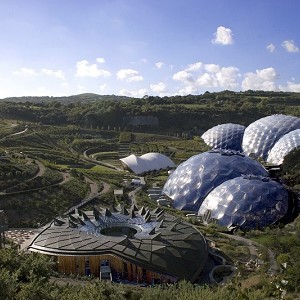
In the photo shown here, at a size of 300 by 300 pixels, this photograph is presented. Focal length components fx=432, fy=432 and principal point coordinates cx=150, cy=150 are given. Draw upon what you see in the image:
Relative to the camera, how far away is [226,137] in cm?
7438

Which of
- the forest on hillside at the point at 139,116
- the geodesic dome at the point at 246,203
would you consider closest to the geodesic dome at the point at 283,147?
the geodesic dome at the point at 246,203

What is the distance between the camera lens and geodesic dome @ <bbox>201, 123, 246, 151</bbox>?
7300 centimetres

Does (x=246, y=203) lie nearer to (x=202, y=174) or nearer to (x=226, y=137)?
(x=202, y=174)

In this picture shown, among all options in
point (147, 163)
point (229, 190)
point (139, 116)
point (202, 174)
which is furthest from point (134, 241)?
point (139, 116)

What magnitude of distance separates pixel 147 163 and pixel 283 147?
19587mm

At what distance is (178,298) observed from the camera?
1430 centimetres

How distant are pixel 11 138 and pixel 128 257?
5260 centimetres

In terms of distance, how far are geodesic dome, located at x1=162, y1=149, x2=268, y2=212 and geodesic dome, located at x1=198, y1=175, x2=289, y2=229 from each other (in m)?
2.83

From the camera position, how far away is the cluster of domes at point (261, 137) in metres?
61.1

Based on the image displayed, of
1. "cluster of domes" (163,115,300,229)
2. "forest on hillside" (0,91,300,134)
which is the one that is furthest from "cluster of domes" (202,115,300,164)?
"forest on hillside" (0,91,300,134)

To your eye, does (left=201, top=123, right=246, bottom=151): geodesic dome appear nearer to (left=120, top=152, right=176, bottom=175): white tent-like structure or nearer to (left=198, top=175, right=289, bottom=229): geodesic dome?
(left=120, top=152, right=176, bottom=175): white tent-like structure

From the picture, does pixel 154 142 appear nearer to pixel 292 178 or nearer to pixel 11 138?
pixel 11 138

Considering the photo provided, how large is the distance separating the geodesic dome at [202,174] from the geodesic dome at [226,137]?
25.7m

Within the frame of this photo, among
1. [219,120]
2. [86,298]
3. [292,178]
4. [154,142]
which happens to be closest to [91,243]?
[86,298]
